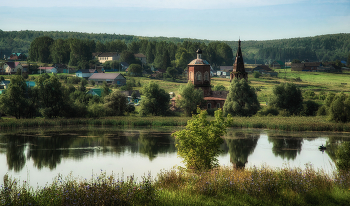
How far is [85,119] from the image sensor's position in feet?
155

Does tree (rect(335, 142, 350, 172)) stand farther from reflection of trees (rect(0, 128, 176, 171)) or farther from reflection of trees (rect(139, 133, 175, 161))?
reflection of trees (rect(0, 128, 176, 171))

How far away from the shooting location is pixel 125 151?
2955 centimetres

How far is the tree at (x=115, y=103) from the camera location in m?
51.8

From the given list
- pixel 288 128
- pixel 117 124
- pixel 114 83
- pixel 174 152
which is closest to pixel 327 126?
pixel 288 128

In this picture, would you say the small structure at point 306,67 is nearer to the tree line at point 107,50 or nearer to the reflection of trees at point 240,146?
the tree line at point 107,50

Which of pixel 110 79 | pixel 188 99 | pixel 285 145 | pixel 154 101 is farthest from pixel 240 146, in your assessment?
pixel 110 79

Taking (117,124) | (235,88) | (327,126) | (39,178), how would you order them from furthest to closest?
1. (235,88)
2. (117,124)
3. (327,126)
4. (39,178)

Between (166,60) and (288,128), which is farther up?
(166,60)

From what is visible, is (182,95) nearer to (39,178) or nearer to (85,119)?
(85,119)

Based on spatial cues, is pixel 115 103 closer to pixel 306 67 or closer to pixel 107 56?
pixel 107 56

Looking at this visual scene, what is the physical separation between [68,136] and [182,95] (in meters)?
20.2

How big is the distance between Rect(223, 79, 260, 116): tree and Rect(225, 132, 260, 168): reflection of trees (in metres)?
10.6

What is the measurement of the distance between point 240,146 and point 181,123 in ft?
45.8

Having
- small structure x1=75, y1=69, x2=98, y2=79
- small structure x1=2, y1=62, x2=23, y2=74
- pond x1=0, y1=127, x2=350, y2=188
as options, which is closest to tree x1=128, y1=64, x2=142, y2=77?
small structure x1=75, y1=69, x2=98, y2=79
